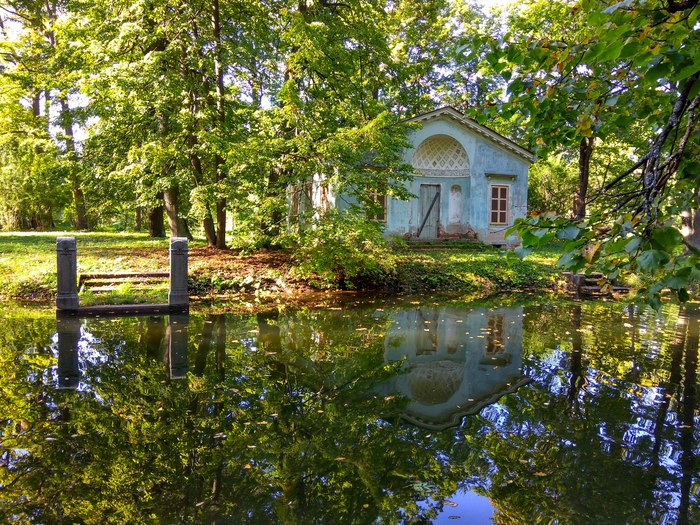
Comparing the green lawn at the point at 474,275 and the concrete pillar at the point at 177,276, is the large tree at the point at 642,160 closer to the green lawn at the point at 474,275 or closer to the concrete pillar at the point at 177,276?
the concrete pillar at the point at 177,276

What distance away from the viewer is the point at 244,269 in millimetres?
13430

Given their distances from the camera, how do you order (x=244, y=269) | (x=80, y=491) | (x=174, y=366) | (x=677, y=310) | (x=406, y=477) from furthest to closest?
1. (x=244, y=269)
2. (x=677, y=310)
3. (x=174, y=366)
4. (x=406, y=477)
5. (x=80, y=491)

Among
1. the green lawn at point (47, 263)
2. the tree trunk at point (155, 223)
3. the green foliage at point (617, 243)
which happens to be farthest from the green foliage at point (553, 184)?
the green foliage at point (617, 243)

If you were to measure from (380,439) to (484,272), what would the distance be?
37.7ft

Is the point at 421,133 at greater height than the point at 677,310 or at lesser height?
greater

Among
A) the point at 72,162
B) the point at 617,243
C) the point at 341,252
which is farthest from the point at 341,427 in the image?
the point at 72,162

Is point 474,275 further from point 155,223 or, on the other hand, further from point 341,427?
point 155,223

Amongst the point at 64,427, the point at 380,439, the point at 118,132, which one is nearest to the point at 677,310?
the point at 380,439

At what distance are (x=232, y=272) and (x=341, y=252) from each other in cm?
309

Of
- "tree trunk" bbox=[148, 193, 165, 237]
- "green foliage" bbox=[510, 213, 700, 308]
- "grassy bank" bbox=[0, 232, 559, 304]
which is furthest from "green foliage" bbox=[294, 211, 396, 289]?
"tree trunk" bbox=[148, 193, 165, 237]

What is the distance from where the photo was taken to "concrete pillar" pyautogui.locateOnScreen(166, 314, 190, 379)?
6.19m

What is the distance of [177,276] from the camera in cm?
994

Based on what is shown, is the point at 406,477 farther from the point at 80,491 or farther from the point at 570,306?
the point at 570,306

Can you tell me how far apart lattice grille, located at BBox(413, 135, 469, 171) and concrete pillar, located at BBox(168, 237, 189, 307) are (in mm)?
13798
